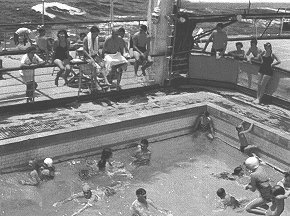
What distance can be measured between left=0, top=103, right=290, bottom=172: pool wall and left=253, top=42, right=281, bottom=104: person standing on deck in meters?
1.77

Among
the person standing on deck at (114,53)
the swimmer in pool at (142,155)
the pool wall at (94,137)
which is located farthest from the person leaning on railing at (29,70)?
the swimmer in pool at (142,155)

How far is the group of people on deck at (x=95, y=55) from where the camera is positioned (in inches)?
A: 512

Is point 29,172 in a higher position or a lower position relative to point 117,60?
lower

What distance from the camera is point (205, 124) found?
13.7m

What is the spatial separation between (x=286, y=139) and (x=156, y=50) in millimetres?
5254

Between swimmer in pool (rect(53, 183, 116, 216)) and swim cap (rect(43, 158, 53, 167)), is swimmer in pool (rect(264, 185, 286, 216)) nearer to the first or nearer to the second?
swimmer in pool (rect(53, 183, 116, 216))

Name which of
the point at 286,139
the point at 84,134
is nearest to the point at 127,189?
the point at 84,134

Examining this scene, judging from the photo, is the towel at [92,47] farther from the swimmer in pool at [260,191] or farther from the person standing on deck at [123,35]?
the swimmer in pool at [260,191]

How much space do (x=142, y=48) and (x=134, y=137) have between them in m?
3.21

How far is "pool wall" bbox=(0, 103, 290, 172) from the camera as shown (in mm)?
11000

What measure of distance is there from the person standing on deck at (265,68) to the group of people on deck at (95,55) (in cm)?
323

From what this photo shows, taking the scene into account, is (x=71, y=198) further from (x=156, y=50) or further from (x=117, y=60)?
(x=156, y=50)

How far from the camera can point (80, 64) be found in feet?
44.0

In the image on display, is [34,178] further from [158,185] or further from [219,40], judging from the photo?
[219,40]
